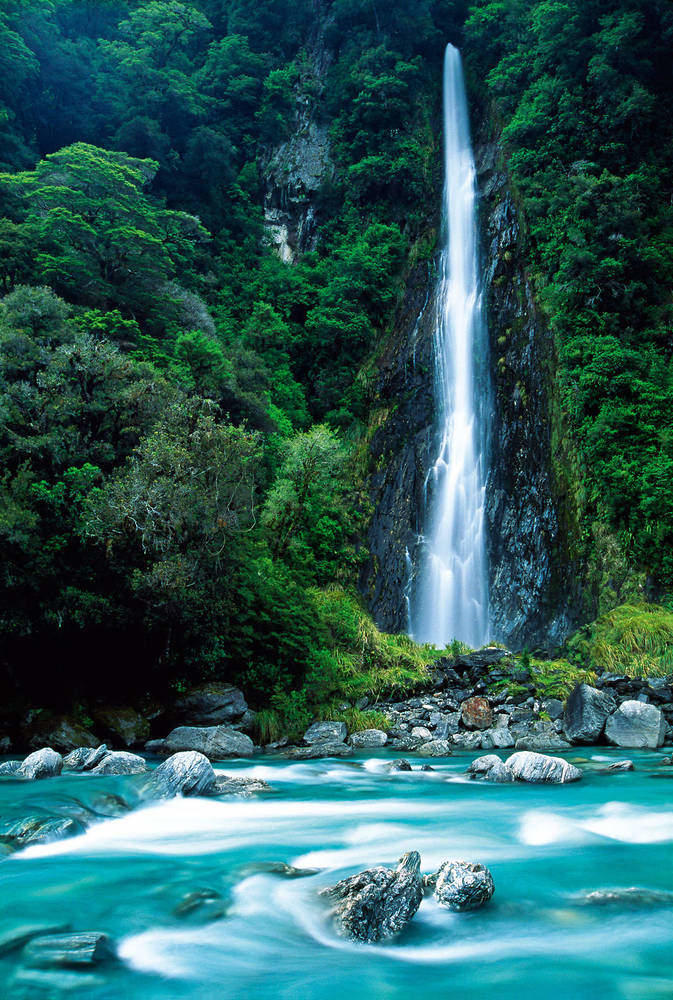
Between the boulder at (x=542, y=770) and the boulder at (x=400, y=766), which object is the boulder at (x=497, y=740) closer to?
the boulder at (x=400, y=766)

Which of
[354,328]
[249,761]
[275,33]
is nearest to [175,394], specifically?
[249,761]

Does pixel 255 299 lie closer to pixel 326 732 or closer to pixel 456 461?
pixel 456 461

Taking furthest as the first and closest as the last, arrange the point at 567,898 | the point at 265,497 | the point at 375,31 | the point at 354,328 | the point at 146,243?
the point at 375,31, the point at 354,328, the point at 146,243, the point at 265,497, the point at 567,898

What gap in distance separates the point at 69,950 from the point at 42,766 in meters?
4.84

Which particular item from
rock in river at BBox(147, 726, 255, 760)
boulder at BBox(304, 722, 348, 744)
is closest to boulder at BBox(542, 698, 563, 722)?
boulder at BBox(304, 722, 348, 744)

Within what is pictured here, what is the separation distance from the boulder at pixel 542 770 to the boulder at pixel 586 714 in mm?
2549

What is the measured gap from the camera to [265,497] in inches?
696

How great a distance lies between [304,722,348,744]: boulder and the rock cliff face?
23.5 ft

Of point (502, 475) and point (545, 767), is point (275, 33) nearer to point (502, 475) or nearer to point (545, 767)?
point (502, 475)

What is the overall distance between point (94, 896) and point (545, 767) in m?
5.35

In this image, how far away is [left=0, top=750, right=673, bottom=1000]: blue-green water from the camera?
324cm

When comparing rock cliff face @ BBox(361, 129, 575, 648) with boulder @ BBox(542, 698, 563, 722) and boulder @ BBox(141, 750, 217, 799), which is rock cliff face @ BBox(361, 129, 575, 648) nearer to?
boulder @ BBox(542, 698, 563, 722)

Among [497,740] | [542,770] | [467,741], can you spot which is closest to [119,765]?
[542,770]

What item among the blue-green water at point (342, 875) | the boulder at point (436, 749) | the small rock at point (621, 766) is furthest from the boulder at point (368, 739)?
the small rock at point (621, 766)
